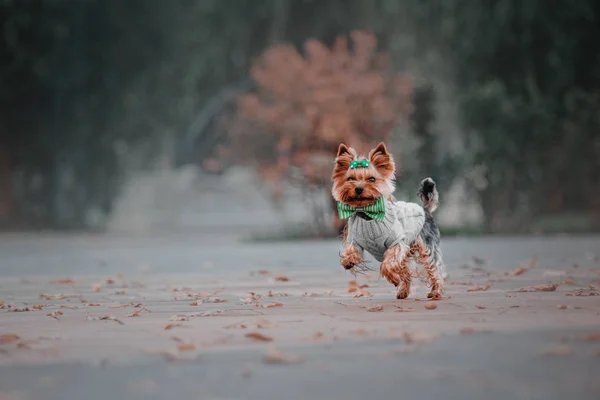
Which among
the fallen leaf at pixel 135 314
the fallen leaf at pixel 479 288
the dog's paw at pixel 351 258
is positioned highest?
the dog's paw at pixel 351 258

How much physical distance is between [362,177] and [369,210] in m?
0.35

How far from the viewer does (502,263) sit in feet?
61.9

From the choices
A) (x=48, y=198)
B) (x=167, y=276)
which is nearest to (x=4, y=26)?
(x=48, y=198)

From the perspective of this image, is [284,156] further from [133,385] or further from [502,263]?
[133,385]

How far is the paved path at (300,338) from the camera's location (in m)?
6.20

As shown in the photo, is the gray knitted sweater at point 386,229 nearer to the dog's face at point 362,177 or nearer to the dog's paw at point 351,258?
the dog's paw at point 351,258

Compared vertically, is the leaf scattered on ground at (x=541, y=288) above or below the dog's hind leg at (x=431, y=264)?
below

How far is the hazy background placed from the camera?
3538 cm

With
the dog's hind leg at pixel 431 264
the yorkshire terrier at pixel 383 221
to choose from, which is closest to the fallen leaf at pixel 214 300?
the yorkshire terrier at pixel 383 221

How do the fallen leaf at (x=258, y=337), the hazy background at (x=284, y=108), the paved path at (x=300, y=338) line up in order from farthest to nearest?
the hazy background at (x=284, y=108)
the fallen leaf at (x=258, y=337)
the paved path at (x=300, y=338)

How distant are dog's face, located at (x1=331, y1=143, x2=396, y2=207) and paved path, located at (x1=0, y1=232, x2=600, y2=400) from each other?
941 mm

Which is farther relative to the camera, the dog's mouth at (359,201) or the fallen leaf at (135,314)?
the fallen leaf at (135,314)

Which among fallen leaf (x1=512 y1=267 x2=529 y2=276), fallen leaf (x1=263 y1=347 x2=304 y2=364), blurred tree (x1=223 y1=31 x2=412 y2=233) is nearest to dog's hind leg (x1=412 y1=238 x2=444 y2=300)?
fallen leaf (x1=263 y1=347 x2=304 y2=364)

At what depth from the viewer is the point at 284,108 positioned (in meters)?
34.8
